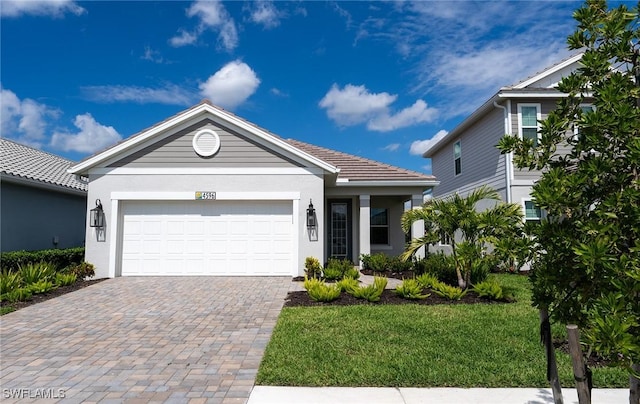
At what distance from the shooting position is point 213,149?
1195cm

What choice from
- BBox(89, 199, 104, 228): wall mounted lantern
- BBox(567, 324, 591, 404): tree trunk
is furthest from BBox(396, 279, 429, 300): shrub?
BBox(89, 199, 104, 228): wall mounted lantern

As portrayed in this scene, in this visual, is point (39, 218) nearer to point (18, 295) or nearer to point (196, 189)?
point (18, 295)

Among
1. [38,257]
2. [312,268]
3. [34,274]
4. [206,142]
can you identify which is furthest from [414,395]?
[38,257]

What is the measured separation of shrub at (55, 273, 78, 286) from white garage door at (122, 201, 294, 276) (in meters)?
1.72

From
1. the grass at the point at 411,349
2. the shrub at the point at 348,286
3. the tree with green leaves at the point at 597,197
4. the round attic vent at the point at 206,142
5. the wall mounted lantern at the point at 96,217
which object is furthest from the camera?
the round attic vent at the point at 206,142

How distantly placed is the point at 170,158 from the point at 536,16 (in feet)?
36.2

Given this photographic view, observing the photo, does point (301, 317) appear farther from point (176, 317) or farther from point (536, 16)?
point (536, 16)

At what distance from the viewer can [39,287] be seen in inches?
352

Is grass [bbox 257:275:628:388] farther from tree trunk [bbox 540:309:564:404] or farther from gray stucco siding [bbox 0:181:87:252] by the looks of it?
gray stucco siding [bbox 0:181:87:252]

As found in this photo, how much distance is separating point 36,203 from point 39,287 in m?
6.16

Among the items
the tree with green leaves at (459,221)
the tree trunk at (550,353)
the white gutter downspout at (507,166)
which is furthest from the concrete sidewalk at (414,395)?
the white gutter downspout at (507,166)

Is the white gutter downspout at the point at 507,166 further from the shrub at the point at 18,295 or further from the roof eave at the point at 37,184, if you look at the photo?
the roof eave at the point at 37,184

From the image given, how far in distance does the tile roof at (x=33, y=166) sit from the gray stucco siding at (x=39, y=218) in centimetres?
46

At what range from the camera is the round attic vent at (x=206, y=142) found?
1195 cm
